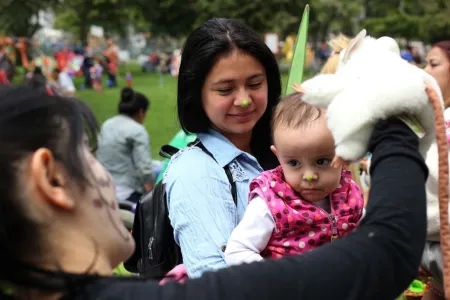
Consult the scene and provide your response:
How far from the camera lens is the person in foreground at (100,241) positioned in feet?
3.52

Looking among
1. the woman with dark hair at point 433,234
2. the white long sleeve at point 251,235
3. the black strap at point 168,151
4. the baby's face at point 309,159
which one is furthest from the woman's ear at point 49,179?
the black strap at point 168,151

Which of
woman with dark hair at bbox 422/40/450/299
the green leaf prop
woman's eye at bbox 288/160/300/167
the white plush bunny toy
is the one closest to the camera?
the white plush bunny toy

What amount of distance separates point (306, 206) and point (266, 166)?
54cm

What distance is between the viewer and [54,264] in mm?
1114

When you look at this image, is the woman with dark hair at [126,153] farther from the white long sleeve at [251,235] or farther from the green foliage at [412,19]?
the green foliage at [412,19]

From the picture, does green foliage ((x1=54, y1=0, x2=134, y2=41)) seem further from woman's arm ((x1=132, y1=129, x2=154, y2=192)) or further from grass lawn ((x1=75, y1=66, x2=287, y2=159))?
woman's arm ((x1=132, y1=129, x2=154, y2=192))

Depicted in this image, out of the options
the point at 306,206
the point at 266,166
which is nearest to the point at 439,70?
the point at 266,166

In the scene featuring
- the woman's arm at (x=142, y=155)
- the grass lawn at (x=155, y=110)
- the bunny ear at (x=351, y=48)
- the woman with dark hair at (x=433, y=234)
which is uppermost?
the bunny ear at (x=351, y=48)

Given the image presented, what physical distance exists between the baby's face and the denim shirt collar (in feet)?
0.73

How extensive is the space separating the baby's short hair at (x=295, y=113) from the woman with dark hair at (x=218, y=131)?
0.24 m

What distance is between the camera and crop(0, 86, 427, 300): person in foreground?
3.52ft

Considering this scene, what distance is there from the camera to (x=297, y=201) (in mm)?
1897

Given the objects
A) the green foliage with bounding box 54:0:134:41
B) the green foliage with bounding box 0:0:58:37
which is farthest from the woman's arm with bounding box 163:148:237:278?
the green foliage with bounding box 54:0:134:41

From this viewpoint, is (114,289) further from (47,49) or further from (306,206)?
(47,49)
